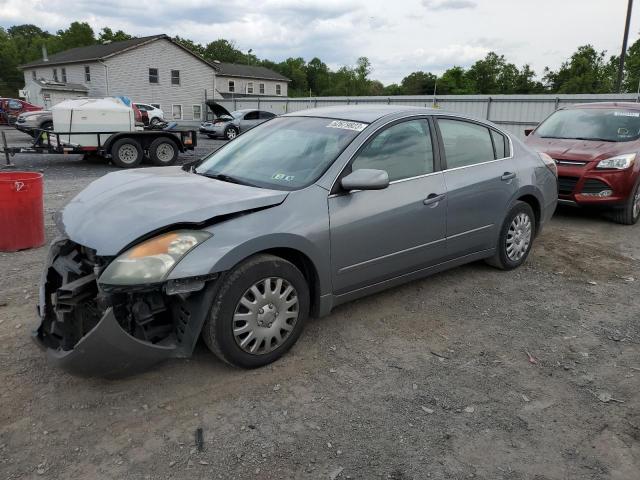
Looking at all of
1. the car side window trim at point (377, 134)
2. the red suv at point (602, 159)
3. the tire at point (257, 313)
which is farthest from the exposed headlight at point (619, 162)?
the tire at point (257, 313)

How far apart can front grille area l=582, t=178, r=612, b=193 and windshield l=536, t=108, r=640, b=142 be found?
1.00m

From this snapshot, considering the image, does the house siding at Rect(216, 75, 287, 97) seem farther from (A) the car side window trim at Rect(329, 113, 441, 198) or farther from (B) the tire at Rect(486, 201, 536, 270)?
(A) the car side window trim at Rect(329, 113, 441, 198)

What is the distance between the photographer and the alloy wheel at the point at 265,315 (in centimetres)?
310

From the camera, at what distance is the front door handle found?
4.06 m

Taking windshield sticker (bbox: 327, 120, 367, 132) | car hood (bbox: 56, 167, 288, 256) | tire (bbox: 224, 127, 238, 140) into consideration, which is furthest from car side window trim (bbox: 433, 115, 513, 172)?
tire (bbox: 224, 127, 238, 140)

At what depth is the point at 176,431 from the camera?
270cm

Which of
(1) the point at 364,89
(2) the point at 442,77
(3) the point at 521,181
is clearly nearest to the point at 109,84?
(3) the point at 521,181

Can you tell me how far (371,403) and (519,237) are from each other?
2998mm

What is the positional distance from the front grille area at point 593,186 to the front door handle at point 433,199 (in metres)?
4.17

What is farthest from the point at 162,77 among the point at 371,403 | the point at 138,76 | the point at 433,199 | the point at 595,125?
the point at 371,403

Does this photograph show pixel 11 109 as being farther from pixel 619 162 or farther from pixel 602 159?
pixel 619 162

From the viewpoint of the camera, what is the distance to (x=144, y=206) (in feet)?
10.3

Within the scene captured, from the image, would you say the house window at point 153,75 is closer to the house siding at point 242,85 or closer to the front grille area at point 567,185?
the house siding at point 242,85

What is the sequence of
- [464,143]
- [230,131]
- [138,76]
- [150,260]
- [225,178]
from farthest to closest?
1. [138,76]
2. [230,131]
3. [464,143]
4. [225,178]
5. [150,260]
